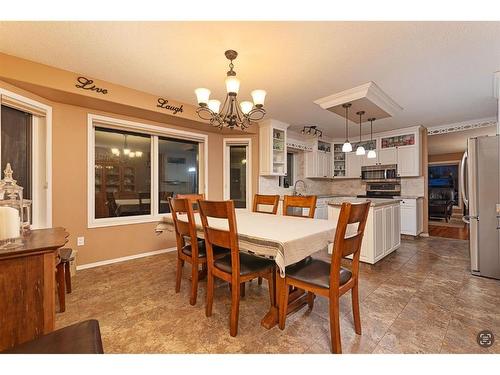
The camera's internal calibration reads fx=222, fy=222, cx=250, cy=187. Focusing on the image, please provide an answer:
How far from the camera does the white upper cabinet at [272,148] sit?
409 cm

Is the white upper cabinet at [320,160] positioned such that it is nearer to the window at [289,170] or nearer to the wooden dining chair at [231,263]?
the window at [289,170]

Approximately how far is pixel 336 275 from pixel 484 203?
2520 millimetres

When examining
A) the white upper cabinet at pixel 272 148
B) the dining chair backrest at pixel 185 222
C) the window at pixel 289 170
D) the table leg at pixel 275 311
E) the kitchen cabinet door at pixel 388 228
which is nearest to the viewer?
the table leg at pixel 275 311

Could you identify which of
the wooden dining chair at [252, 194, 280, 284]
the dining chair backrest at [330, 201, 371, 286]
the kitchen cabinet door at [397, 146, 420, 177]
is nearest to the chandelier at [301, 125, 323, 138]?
the kitchen cabinet door at [397, 146, 420, 177]

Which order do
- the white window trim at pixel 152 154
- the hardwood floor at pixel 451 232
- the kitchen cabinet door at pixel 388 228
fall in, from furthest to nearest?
1. the hardwood floor at pixel 451 232
2. the kitchen cabinet door at pixel 388 228
3. the white window trim at pixel 152 154

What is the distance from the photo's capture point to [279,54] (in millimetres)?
2066

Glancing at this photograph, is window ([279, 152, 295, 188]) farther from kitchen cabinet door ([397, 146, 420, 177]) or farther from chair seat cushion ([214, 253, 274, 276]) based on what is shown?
chair seat cushion ([214, 253, 274, 276])

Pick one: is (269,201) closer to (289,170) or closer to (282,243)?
(282,243)

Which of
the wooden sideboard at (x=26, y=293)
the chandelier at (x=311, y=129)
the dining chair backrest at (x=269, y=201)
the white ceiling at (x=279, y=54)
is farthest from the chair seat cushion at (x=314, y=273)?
the chandelier at (x=311, y=129)

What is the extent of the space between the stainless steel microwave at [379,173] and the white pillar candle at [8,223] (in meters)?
5.73

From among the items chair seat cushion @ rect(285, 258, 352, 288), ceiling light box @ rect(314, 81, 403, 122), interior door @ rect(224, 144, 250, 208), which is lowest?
chair seat cushion @ rect(285, 258, 352, 288)

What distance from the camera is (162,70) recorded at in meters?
2.38

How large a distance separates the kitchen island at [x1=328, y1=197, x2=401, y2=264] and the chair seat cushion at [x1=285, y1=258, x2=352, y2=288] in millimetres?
1414

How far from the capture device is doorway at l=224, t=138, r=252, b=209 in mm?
4262
